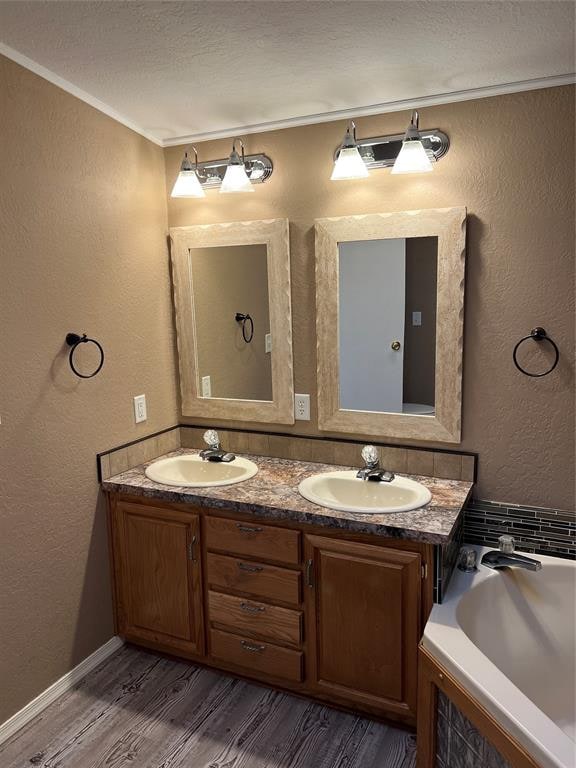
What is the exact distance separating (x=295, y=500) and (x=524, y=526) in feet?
3.00

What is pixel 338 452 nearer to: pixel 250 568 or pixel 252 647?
pixel 250 568

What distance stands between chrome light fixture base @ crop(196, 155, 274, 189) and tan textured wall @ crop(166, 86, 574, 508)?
17 cm

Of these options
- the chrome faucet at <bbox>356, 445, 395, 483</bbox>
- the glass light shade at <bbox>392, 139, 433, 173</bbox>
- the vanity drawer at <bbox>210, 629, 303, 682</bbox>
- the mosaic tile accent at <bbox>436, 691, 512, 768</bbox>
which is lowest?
the vanity drawer at <bbox>210, 629, 303, 682</bbox>

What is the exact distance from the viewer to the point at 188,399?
2781 millimetres

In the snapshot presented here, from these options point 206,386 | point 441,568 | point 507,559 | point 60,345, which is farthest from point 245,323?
point 507,559

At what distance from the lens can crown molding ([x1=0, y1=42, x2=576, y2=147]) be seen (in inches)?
76.0

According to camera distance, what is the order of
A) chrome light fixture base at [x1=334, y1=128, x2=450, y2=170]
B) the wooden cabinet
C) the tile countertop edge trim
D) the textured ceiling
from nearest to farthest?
the textured ceiling, the tile countertop edge trim, the wooden cabinet, chrome light fixture base at [x1=334, y1=128, x2=450, y2=170]

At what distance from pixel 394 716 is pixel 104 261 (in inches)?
81.9

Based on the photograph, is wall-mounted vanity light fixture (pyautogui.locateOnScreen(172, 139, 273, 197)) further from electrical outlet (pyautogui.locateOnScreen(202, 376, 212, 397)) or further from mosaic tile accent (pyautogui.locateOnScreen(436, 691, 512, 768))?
mosaic tile accent (pyautogui.locateOnScreen(436, 691, 512, 768))

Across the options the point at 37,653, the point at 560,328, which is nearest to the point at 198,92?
the point at 560,328

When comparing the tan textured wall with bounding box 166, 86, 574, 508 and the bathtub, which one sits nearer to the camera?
the bathtub

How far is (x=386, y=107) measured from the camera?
7.22ft

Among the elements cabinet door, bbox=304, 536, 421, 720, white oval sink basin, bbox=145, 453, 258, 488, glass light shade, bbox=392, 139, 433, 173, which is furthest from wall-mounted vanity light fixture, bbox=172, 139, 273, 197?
cabinet door, bbox=304, 536, 421, 720

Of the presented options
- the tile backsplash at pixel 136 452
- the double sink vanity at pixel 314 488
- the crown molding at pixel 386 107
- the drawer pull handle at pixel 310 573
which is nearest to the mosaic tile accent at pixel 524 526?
the double sink vanity at pixel 314 488
